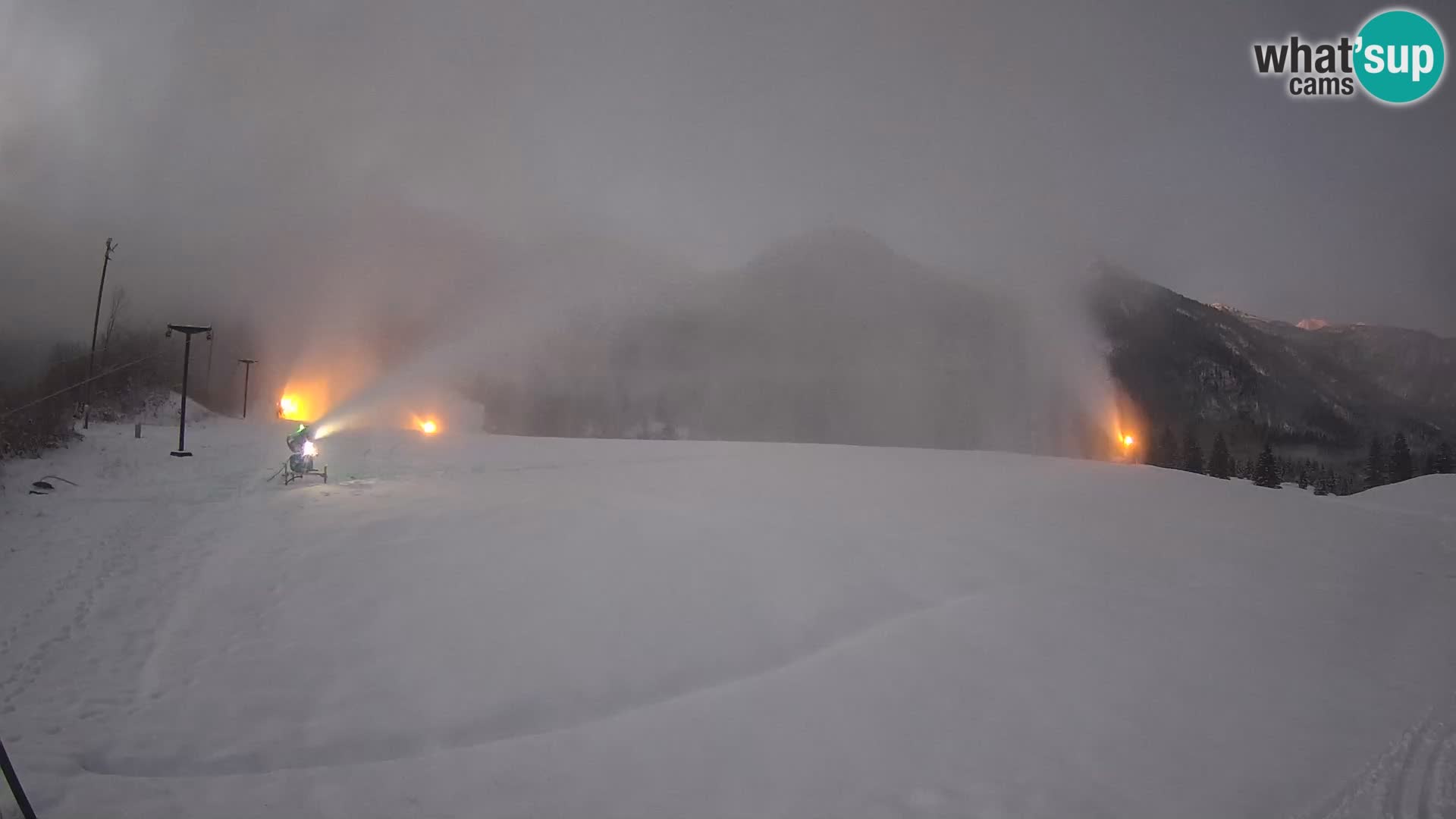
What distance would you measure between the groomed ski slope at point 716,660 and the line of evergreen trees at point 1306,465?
24.3 metres

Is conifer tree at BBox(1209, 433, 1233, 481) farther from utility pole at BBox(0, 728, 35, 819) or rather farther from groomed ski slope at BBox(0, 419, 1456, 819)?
utility pole at BBox(0, 728, 35, 819)

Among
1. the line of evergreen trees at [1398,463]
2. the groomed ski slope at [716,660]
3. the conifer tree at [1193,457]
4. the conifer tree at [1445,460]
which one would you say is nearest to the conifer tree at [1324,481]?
the line of evergreen trees at [1398,463]

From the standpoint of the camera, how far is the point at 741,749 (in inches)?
198

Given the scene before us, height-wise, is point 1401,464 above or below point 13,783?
above

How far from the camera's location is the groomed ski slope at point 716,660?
179 inches

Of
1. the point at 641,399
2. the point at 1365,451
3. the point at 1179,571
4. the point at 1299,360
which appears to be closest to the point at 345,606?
the point at 1179,571

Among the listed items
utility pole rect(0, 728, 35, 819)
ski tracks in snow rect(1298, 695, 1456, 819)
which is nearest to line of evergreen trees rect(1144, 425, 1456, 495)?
ski tracks in snow rect(1298, 695, 1456, 819)

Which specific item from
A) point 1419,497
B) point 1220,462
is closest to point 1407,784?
point 1419,497

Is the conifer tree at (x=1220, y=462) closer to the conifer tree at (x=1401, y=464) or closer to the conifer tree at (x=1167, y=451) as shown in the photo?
the conifer tree at (x=1167, y=451)

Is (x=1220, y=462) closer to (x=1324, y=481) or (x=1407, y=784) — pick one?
(x=1324, y=481)

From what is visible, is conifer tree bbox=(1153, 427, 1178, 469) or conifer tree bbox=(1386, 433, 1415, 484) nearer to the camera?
conifer tree bbox=(1386, 433, 1415, 484)

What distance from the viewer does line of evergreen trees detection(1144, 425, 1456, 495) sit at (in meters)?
33.8

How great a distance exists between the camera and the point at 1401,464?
34.7 m

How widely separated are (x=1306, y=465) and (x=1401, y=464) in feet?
57.8
